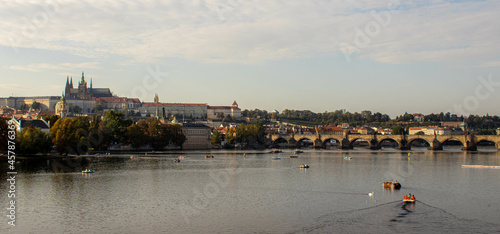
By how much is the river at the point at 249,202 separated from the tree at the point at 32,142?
10548 mm

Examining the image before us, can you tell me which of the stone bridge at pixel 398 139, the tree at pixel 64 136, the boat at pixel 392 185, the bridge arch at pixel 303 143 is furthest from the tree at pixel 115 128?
the boat at pixel 392 185

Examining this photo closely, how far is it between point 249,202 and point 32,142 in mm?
36892

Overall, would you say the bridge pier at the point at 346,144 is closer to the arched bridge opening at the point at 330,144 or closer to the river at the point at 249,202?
the arched bridge opening at the point at 330,144

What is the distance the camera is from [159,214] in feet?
87.1

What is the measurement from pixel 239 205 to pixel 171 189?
325 inches

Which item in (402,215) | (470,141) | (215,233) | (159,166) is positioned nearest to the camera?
(215,233)

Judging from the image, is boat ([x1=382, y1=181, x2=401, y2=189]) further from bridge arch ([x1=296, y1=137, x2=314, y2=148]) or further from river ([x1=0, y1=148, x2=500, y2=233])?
bridge arch ([x1=296, y1=137, x2=314, y2=148])

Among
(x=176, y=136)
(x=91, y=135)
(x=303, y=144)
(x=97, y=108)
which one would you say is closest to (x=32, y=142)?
(x=91, y=135)

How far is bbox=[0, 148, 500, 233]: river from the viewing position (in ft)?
78.8

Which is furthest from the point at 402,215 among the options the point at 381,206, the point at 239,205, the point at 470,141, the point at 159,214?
the point at 470,141

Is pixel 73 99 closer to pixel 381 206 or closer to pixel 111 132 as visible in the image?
pixel 111 132

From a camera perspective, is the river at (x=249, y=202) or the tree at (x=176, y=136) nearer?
the river at (x=249, y=202)

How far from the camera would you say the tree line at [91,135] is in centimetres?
5891

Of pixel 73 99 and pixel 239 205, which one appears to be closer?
pixel 239 205
